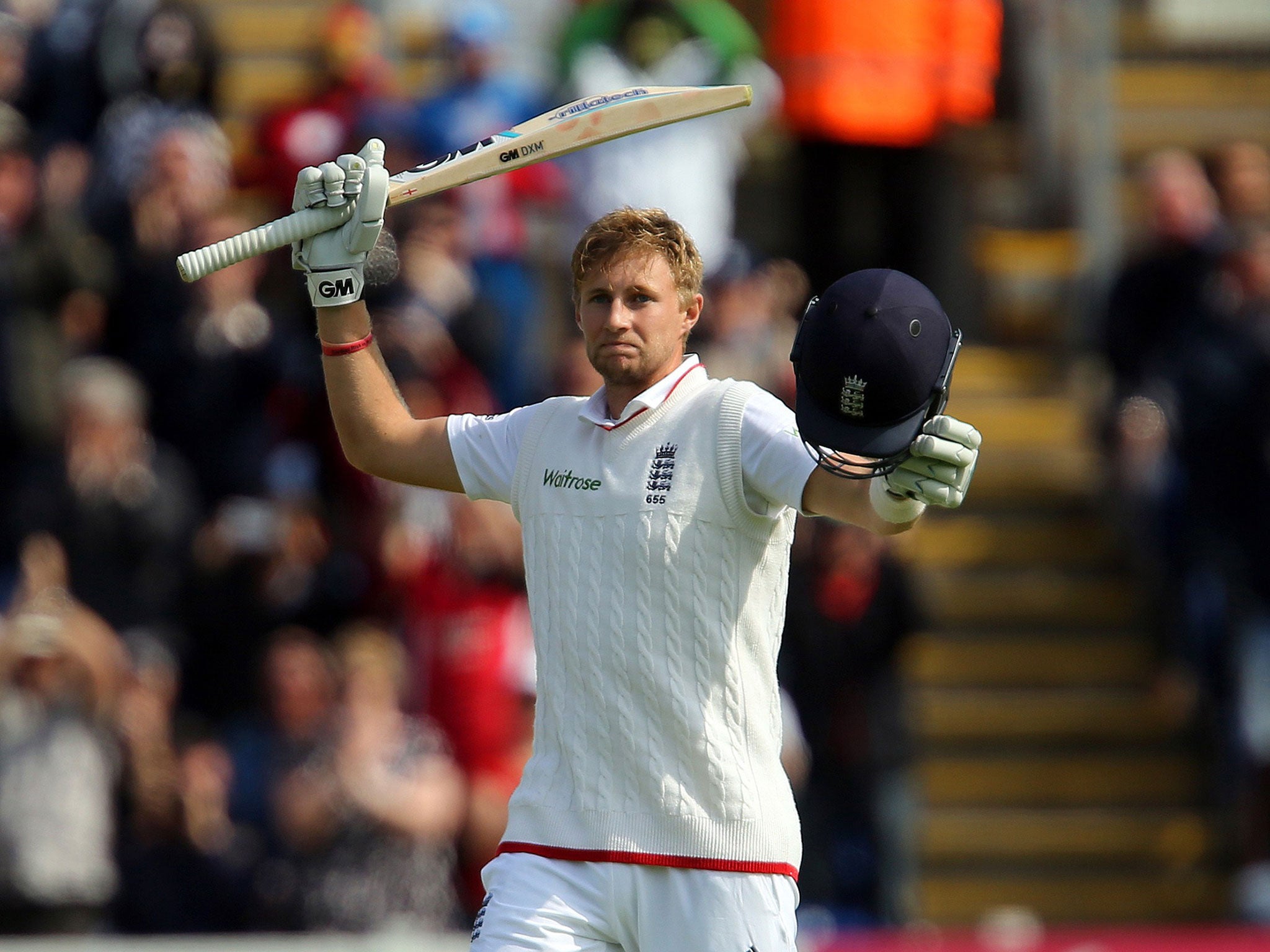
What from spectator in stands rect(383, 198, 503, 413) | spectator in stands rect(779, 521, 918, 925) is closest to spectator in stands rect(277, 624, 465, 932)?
spectator in stands rect(383, 198, 503, 413)

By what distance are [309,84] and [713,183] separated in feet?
7.90

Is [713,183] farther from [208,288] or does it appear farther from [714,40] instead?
[208,288]

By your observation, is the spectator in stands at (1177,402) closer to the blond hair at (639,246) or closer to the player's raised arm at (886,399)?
the blond hair at (639,246)

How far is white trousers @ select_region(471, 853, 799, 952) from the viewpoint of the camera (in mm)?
4562

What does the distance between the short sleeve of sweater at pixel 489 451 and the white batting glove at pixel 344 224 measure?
1.34 feet

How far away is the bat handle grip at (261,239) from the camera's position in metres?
4.86

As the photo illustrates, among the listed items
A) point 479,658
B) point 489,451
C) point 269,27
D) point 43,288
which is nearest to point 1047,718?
point 479,658

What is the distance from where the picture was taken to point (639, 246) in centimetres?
477

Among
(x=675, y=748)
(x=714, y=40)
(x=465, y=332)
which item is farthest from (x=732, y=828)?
(x=714, y=40)

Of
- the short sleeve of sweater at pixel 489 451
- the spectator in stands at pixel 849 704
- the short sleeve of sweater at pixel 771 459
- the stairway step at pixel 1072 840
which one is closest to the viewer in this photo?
the short sleeve of sweater at pixel 771 459

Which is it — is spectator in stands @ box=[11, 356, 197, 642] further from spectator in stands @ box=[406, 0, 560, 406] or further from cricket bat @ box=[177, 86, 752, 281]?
cricket bat @ box=[177, 86, 752, 281]

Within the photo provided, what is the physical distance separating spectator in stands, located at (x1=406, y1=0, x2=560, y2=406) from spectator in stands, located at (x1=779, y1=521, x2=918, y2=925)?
63.3 inches

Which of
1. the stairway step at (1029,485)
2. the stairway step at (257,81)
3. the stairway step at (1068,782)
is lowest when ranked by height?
the stairway step at (1068,782)

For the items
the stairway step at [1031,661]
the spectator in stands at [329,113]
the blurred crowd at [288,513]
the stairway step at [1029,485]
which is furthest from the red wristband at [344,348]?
the stairway step at [1029,485]
